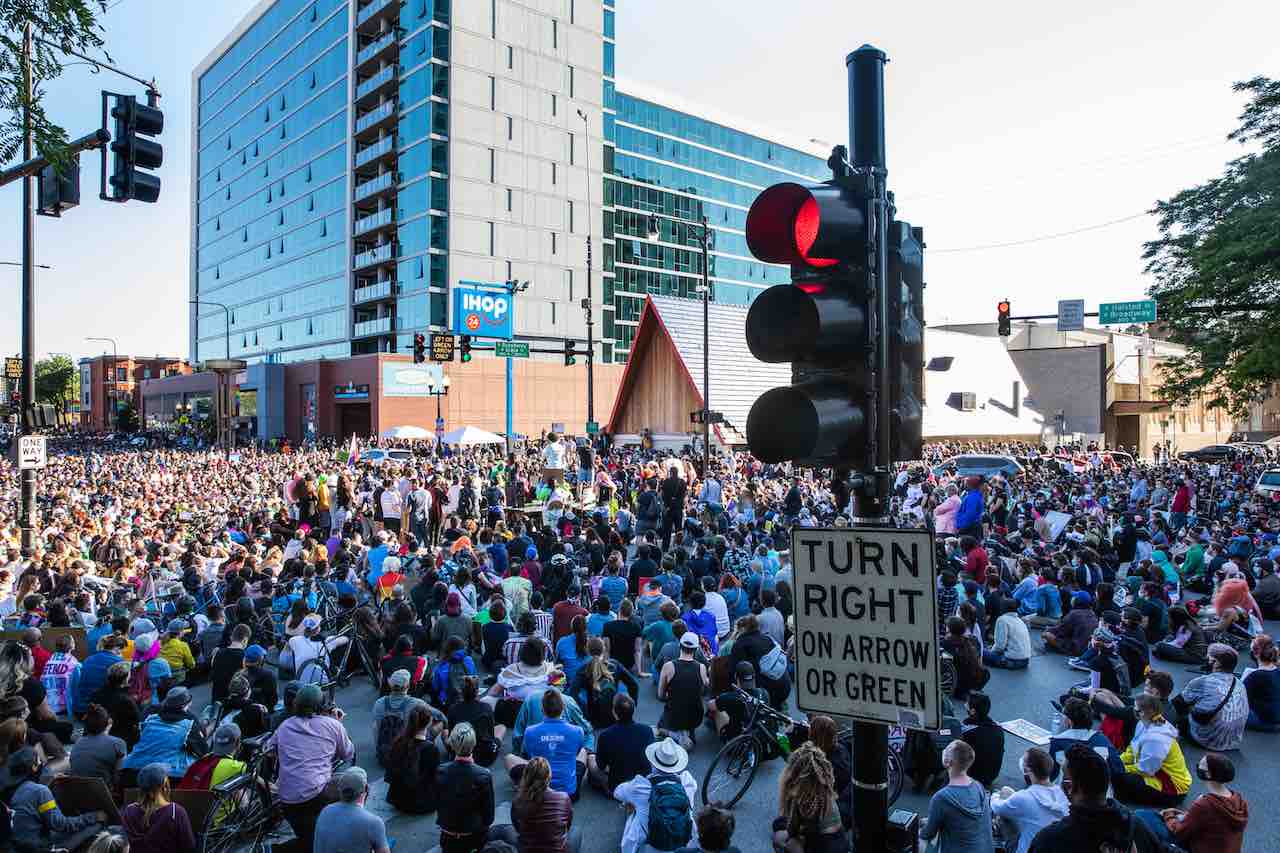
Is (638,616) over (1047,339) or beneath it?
beneath

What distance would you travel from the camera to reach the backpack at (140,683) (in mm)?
9227

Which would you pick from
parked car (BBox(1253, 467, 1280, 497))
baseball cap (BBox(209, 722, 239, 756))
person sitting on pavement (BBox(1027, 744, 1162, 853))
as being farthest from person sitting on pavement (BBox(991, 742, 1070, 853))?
parked car (BBox(1253, 467, 1280, 497))

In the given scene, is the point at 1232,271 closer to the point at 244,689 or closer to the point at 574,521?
the point at 574,521

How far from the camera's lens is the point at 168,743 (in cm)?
675

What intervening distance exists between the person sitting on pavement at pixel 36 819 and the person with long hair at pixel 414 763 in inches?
85.3

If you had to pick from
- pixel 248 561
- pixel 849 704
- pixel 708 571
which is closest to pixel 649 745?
pixel 849 704

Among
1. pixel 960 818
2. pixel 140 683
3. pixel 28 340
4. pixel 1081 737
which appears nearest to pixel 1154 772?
pixel 1081 737

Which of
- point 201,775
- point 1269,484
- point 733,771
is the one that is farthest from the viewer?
point 1269,484

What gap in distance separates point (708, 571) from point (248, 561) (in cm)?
742

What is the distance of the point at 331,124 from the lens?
64062mm

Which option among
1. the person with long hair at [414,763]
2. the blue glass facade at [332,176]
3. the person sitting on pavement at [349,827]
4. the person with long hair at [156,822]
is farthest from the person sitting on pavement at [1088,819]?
the blue glass facade at [332,176]

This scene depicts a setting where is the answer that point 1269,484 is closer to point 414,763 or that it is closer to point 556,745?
point 556,745

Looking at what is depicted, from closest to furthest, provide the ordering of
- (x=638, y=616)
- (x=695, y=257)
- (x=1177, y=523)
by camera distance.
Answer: (x=638, y=616) < (x=1177, y=523) < (x=695, y=257)

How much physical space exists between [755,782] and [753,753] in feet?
1.19
